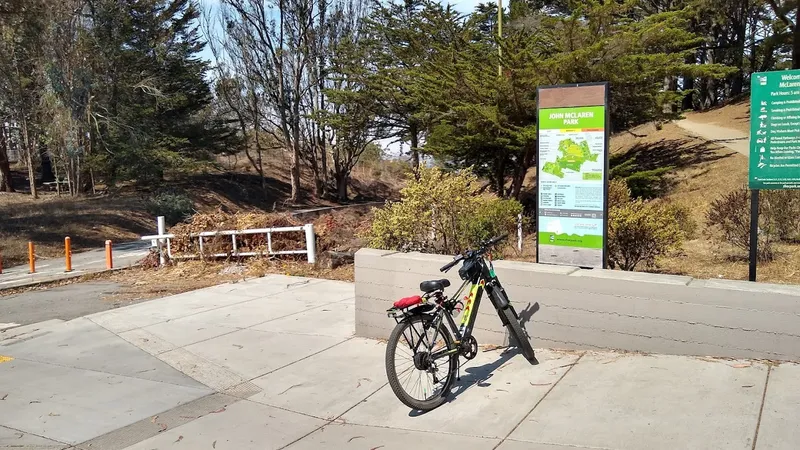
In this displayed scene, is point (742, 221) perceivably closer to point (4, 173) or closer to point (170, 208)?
point (170, 208)

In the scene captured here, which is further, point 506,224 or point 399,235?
point 506,224

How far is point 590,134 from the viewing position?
6129mm

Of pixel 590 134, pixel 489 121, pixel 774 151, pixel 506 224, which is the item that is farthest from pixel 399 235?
pixel 489 121

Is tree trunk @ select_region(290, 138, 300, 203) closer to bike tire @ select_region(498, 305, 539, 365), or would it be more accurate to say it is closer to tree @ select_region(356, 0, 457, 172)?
tree @ select_region(356, 0, 457, 172)

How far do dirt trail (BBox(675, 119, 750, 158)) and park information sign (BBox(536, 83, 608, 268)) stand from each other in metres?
19.8

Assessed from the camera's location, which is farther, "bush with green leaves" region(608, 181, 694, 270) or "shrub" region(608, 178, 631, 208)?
"shrub" region(608, 178, 631, 208)

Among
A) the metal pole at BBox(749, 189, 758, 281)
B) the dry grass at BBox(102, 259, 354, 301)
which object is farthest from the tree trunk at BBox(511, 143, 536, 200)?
the metal pole at BBox(749, 189, 758, 281)

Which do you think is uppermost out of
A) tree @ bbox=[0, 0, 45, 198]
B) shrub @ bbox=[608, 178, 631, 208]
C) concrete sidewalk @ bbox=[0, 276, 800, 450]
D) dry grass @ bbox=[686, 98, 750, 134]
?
tree @ bbox=[0, 0, 45, 198]

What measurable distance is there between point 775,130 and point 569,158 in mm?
1843

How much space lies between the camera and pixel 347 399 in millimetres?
5258

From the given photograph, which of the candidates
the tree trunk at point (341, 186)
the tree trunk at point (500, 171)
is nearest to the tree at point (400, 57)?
the tree trunk at point (500, 171)

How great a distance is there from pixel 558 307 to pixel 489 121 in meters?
16.3

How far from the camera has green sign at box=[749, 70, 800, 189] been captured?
5625mm

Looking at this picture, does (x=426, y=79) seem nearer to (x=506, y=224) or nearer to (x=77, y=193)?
(x=506, y=224)
